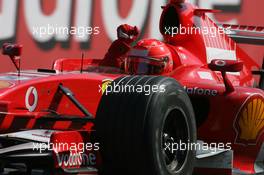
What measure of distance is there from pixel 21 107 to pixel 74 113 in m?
0.47

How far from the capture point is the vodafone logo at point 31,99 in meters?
4.89

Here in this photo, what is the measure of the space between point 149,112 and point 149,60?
1.45 meters

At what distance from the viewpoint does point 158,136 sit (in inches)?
167

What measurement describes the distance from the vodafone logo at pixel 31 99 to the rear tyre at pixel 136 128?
2.61 feet

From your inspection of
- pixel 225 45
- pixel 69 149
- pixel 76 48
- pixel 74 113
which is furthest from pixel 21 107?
pixel 76 48

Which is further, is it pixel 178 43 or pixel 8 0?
pixel 8 0

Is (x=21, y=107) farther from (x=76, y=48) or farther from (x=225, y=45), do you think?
(x=76, y=48)

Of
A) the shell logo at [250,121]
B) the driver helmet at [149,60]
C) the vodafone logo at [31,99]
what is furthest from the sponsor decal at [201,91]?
the vodafone logo at [31,99]

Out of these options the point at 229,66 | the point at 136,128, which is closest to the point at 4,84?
the point at 136,128

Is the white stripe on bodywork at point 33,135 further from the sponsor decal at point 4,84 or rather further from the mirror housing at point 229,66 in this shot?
the mirror housing at point 229,66

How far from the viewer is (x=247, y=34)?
6703 millimetres

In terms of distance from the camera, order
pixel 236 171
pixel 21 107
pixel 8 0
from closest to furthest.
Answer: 1. pixel 21 107
2. pixel 236 171
3. pixel 8 0

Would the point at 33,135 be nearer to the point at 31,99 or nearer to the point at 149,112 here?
the point at 31,99

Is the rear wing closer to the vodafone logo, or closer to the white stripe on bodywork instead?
the vodafone logo
